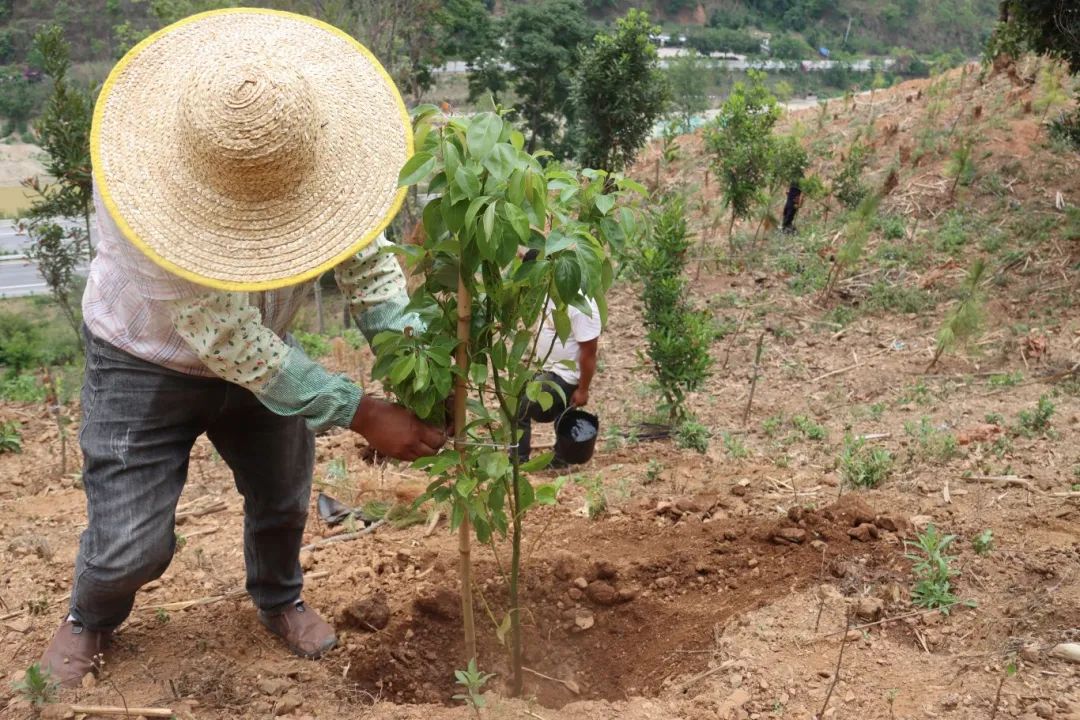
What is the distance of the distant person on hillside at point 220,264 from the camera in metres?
1.97

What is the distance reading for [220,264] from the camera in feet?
6.54

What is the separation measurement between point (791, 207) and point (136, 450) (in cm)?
1011

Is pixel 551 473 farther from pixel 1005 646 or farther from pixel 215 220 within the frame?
pixel 215 220

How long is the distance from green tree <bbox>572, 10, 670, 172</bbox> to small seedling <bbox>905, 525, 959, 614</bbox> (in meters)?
9.20

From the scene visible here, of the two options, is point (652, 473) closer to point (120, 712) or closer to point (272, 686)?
point (272, 686)

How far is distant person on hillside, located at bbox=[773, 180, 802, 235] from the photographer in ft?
37.3

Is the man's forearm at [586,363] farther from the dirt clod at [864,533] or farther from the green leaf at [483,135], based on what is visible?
the green leaf at [483,135]

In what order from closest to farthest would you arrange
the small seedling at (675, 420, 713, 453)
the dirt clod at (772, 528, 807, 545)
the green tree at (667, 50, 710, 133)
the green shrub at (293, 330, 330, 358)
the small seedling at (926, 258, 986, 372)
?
the dirt clod at (772, 528, 807, 545) < the small seedling at (675, 420, 713, 453) < the small seedling at (926, 258, 986, 372) < the green shrub at (293, 330, 330, 358) < the green tree at (667, 50, 710, 133)

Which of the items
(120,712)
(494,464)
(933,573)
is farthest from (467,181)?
(933,573)

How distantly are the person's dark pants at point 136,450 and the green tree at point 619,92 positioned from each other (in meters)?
9.51

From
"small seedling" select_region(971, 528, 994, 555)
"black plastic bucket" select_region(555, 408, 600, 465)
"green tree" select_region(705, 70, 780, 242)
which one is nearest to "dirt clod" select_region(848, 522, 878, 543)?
"small seedling" select_region(971, 528, 994, 555)

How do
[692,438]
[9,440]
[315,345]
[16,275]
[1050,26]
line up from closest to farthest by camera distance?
[692,438]
[9,440]
[1050,26]
[315,345]
[16,275]

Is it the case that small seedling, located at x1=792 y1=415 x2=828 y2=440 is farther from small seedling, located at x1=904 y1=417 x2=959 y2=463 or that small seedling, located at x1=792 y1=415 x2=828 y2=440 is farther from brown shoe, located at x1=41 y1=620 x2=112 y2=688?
brown shoe, located at x1=41 y1=620 x2=112 y2=688

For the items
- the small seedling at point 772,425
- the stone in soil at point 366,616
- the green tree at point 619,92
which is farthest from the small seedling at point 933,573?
the green tree at point 619,92
